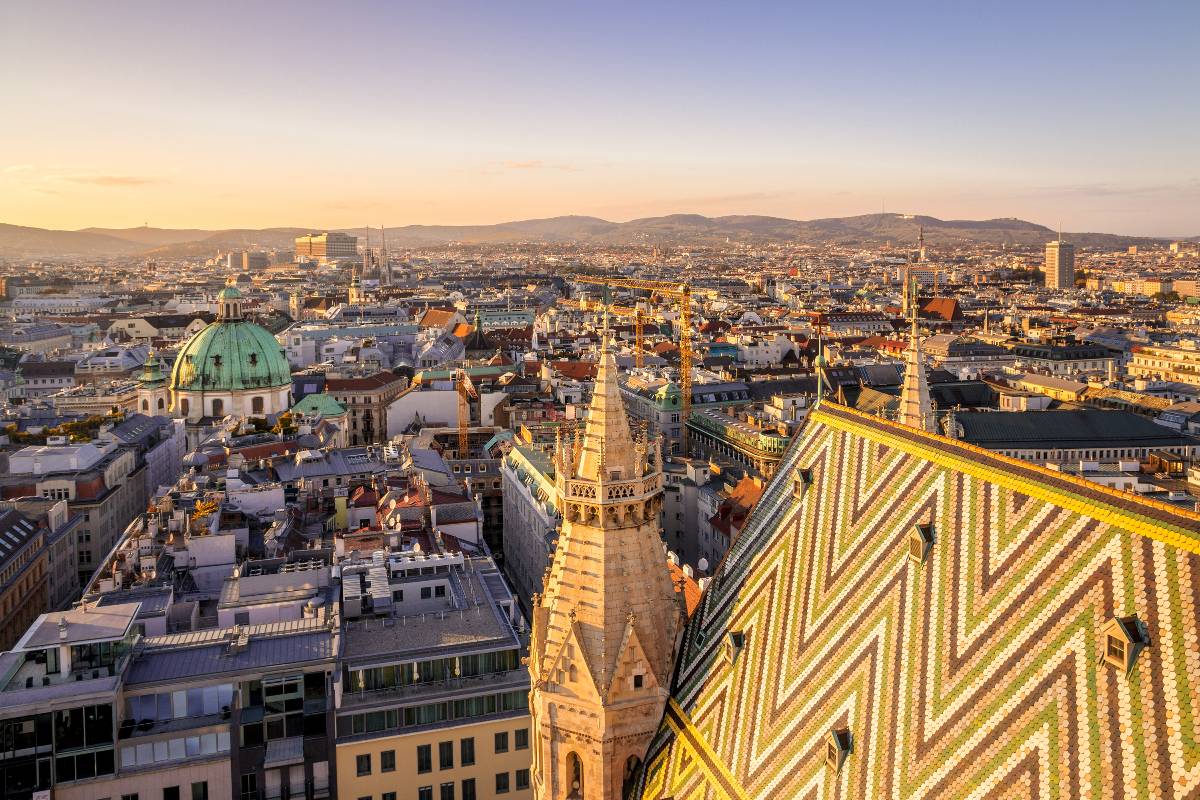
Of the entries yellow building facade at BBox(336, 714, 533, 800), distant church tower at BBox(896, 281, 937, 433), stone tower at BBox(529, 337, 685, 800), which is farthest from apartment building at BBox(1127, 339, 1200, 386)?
stone tower at BBox(529, 337, 685, 800)

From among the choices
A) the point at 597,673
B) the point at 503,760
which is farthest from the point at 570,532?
the point at 503,760

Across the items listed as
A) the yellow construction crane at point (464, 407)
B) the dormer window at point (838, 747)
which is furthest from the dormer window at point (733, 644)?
the yellow construction crane at point (464, 407)

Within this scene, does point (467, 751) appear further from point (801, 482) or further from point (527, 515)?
point (527, 515)

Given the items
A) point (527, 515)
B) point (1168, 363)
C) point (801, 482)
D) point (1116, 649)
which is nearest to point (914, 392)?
point (801, 482)

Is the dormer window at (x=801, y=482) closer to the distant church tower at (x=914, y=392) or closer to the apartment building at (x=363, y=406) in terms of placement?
the distant church tower at (x=914, y=392)

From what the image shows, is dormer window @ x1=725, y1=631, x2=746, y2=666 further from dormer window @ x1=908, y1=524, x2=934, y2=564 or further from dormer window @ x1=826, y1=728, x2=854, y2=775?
dormer window @ x1=908, y1=524, x2=934, y2=564

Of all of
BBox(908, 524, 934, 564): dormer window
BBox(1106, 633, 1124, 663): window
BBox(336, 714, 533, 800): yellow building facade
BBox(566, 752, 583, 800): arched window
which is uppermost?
BBox(908, 524, 934, 564): dormer window
